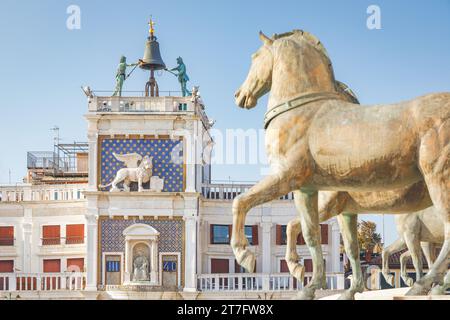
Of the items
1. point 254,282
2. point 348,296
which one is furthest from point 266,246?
point 348,296

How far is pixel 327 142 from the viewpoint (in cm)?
1288

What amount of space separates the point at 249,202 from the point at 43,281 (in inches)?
1624

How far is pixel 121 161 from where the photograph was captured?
5234 cm

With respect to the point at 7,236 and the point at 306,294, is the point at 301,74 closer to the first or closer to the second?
the point at 306,294

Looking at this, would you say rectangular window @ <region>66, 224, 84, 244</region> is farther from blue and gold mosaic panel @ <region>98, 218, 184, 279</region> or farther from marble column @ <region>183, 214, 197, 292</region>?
marble column @ <region>183, 214, 197, 292</region>

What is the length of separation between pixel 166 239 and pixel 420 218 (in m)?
35.7

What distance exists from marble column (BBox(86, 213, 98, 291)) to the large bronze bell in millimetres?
8721

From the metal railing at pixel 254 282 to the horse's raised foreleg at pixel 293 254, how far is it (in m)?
36.5

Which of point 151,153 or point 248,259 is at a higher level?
point 151,153

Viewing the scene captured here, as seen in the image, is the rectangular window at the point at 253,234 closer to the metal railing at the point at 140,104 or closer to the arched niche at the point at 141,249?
the arched niche at the point at 141,249

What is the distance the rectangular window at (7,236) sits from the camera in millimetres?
55312

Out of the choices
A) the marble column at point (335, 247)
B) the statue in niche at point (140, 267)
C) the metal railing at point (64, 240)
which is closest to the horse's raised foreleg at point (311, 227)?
the statue in niche at point (140, 267)

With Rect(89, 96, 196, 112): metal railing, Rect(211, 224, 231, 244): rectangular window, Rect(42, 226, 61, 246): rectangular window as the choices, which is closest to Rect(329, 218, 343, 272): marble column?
Rect(211, 224, 231, 244): rectangular window
